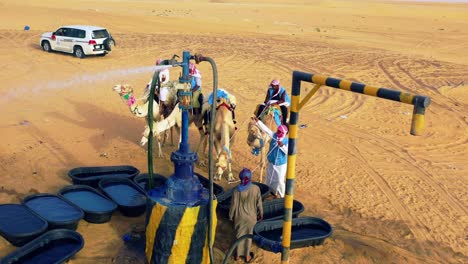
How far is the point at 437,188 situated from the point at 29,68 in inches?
691

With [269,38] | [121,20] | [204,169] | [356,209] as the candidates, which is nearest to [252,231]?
[356,209]

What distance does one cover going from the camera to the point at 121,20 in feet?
133

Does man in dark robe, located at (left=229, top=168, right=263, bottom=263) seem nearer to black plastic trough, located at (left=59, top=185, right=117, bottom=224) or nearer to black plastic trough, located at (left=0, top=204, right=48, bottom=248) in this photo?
black plastic trough, located at (left=59, top=185, right=117, bottom=224)

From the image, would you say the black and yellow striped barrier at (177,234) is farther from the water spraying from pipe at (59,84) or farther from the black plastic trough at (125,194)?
the water spraying from pipe at (59,84)

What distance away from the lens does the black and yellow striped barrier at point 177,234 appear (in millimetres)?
6488

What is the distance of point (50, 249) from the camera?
7.70m

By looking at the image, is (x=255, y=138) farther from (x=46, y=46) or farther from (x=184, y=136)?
(x=46, y=46)

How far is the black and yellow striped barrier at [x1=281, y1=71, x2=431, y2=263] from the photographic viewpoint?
4516 millimetres

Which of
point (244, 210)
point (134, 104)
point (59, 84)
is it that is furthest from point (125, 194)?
point (59, 84)

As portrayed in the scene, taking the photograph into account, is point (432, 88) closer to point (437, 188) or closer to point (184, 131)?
point (437, 188)

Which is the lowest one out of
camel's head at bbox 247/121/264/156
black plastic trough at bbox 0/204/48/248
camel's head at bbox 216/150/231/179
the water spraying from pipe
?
black plastic trough at bbox 0/204/48/248

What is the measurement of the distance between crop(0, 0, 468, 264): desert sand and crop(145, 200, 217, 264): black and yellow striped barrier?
1320mm

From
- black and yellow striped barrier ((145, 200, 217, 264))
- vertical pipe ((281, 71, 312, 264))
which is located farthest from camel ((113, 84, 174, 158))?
vertical pipe ((281, 71, 312, 264))

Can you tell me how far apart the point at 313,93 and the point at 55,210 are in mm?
5387
